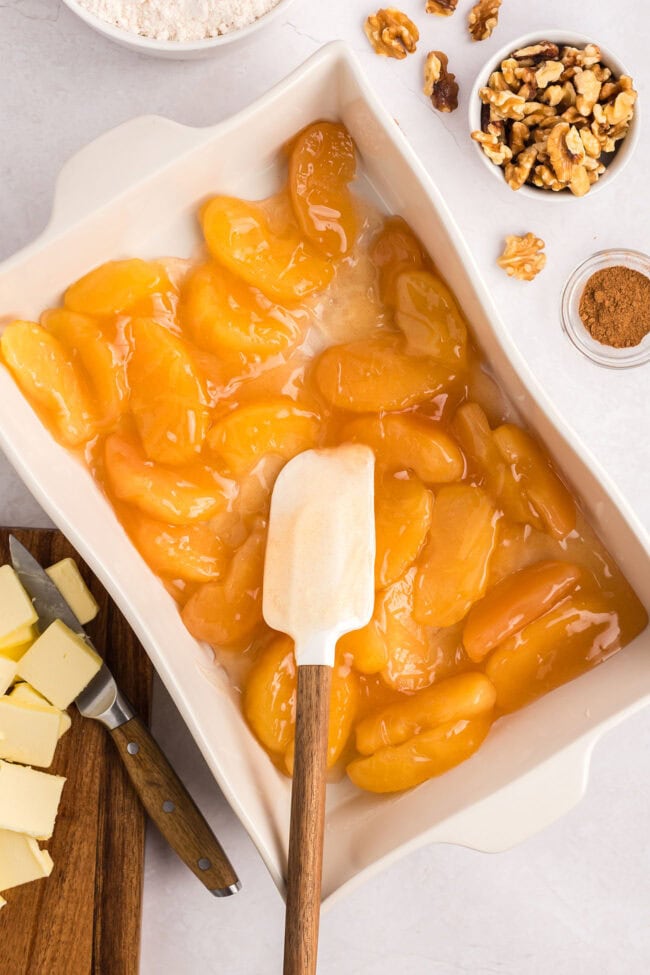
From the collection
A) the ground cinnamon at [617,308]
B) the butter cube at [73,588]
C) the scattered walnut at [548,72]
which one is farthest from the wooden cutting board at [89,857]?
the scattered walnut at [548,72]

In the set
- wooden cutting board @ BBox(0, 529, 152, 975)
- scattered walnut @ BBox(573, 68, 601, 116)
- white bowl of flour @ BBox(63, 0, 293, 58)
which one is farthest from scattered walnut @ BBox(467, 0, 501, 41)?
wooden cutting board @ BBox(0, 529, 152, 975)

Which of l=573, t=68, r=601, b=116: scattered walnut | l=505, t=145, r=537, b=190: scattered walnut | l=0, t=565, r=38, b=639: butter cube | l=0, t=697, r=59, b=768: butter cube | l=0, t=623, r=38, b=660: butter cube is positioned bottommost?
l=0, t=697, r=59, b=768: butter cube

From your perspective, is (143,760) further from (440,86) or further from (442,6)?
(442,6)

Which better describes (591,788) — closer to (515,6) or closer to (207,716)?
(207,716)

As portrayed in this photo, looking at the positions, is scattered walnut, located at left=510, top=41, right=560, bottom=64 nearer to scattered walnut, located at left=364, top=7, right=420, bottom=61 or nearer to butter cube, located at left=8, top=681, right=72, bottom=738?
scattered walnut, located at left=364, top=7, right=420, bottom=61

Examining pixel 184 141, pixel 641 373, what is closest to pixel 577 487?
pixel 641 373

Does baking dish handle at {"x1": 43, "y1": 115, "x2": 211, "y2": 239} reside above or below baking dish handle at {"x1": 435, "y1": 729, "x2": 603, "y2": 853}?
above

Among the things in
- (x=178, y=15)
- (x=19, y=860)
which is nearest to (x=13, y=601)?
(x=19, y=860)
